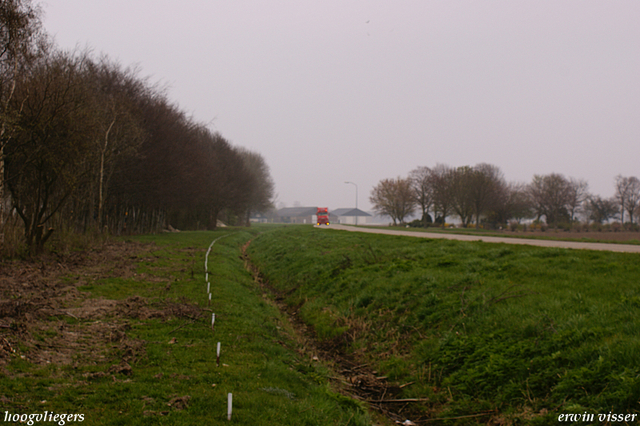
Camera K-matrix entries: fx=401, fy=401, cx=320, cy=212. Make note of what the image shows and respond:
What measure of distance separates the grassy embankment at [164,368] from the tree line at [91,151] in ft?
25.8

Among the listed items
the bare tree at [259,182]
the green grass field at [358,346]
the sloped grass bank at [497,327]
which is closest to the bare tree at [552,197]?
the bare tree at [259,182]

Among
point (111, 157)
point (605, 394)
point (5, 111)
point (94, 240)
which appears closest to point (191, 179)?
point (111, 157)

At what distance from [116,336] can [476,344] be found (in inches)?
276

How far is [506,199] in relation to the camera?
6744 centimetres

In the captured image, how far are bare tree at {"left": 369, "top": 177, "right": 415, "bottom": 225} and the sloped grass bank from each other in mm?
64501

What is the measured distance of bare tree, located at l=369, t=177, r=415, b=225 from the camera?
7900cm

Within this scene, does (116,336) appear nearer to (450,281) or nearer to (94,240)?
(450,281)

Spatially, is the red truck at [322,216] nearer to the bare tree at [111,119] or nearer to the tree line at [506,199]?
the tree line at [506,199]

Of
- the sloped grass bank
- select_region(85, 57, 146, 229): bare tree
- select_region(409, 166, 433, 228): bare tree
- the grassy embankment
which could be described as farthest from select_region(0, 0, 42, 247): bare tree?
select_region(409, 166, 433, 228): bare tree

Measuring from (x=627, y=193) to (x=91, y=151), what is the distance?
86.3 meters

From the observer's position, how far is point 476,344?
7.94 m

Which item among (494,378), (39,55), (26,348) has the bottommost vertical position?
(494,378)

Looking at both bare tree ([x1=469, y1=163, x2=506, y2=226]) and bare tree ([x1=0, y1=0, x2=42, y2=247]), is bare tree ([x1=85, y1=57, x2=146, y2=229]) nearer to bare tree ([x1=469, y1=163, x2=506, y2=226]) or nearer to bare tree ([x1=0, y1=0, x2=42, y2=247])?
bare tree ([x1=0, y1=0, x2=42, y2=247])

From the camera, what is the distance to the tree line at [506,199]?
65.4 metres
